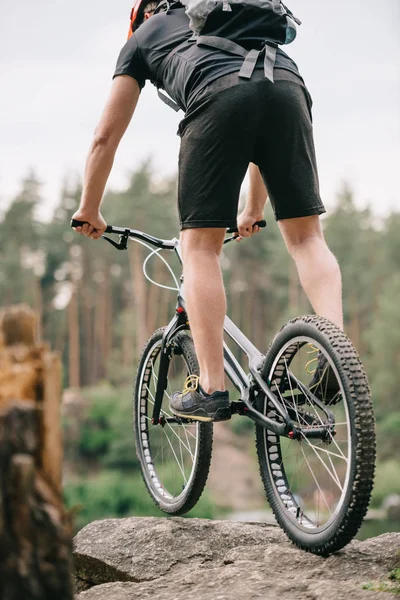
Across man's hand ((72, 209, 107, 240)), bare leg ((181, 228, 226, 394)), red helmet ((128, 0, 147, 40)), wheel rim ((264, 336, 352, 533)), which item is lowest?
wheel rim ((264, 336, 352, 533))

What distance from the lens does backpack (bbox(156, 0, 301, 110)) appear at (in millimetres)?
2631

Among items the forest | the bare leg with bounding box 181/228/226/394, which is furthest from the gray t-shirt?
the forest

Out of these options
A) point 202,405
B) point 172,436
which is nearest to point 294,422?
point 202,405

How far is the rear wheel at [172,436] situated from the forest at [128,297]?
2666cm

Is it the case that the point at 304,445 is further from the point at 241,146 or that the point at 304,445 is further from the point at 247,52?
the point at 247,52

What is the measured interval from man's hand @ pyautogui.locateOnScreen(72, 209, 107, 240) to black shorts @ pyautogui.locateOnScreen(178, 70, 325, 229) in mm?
622

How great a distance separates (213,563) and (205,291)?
110 centimetres

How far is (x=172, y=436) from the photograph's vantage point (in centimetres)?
402

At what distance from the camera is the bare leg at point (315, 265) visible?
2754 mm

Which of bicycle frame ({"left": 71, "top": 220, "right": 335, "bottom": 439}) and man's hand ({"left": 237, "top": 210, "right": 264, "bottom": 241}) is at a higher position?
man's hand ({"left": 237, "top": 210, "right": 264, "bottom": 241})

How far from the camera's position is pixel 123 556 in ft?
11.2

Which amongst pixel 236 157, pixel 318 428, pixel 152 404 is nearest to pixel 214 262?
pixel 236 157

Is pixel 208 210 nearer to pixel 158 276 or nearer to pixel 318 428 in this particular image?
pixel 318 428

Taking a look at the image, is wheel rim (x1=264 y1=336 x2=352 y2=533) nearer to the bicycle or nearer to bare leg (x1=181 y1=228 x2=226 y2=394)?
the bicycle
